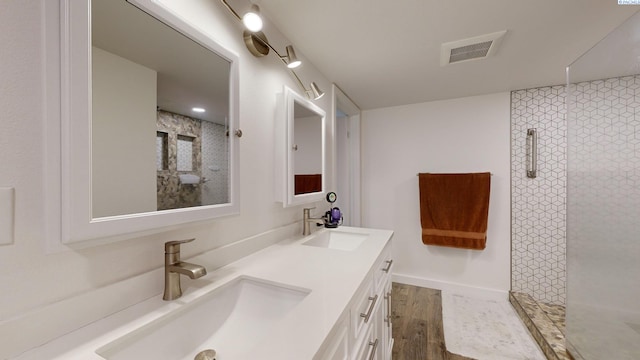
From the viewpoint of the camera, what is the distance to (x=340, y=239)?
156 cm

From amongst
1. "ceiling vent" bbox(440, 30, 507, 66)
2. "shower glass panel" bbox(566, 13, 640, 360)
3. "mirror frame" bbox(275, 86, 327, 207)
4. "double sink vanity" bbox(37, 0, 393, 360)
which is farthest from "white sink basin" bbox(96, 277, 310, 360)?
"shower glass panel" bbox(566, 13, 640, 360)

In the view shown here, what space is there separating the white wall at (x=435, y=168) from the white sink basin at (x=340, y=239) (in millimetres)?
1268

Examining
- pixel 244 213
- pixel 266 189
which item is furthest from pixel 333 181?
pixel 244 213

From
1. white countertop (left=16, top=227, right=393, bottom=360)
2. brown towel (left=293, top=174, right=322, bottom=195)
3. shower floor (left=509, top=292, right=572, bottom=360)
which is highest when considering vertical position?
brown towel (left=293, top=174, right=322, bottom=195)

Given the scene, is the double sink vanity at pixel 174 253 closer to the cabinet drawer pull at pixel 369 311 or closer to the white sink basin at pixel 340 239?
the cabinet drawer pull at pixel 369 311

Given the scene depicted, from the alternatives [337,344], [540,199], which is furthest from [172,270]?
[540,199]

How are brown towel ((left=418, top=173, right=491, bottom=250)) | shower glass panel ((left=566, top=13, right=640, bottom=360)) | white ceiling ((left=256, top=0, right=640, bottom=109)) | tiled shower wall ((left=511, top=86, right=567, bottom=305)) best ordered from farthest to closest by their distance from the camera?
brown towel ((left=418, top=173, right=491, bottom=250))
tiled shower wall ((left=511, top=86, right=567, bottom=305))
shower glass panel ((left=566, top=13, right=640, bottom=360))
white ceiling ((left=256, top=0, right=640, bottom=109))

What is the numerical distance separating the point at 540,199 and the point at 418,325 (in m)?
1.58

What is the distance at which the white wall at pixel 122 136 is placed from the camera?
536 millimetres

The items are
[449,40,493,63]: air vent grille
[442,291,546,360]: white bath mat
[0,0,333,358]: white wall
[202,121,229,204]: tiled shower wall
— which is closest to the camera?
[0,0,333,358]: white wall

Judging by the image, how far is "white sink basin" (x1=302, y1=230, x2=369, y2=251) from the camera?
1.48 m

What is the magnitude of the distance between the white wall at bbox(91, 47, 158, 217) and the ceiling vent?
63.4 inches

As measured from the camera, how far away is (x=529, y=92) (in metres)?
2.15

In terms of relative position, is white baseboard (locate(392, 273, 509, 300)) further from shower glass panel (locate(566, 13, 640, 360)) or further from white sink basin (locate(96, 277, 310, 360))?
white sink basin (locate(96, 277, 310, 360))
